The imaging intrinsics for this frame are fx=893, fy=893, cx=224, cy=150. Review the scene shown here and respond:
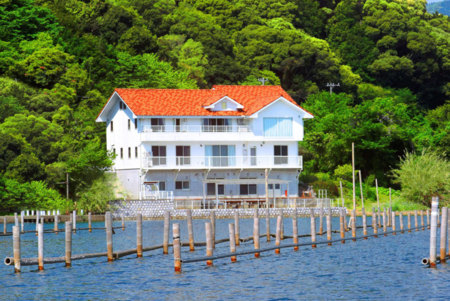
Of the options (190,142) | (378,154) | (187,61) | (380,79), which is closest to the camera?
(190,142)

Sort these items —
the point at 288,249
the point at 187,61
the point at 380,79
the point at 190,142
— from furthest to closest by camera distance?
the point at 380,79 < the point at 187,61 < the point at 190,142 < the point at 288,249

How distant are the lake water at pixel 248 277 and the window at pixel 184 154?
3266 centimetres

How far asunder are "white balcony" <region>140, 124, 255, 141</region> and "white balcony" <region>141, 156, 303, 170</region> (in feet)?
5.98

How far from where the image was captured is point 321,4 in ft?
505

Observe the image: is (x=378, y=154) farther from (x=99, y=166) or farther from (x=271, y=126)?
(x=99, y=166)

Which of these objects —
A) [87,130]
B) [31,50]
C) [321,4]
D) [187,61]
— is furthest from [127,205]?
[321,4]

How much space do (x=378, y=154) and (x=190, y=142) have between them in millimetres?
23867

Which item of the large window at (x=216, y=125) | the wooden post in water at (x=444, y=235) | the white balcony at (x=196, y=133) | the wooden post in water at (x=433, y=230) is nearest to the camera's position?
the wooden post in water at (x=433, y=230)

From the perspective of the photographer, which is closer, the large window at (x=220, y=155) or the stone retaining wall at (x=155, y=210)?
the stone retaining wall at (x=155, y=210)

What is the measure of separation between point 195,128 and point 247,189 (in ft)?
25.1

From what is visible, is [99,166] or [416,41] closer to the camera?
A: [99,166]

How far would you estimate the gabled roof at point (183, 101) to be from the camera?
8212 cm

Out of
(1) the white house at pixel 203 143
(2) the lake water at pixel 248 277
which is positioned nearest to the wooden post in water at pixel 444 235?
(2) the lake water at pixel 248 277

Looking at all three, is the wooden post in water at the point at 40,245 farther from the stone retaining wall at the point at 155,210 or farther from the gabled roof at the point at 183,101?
the gabled roof at the point at 183,101
